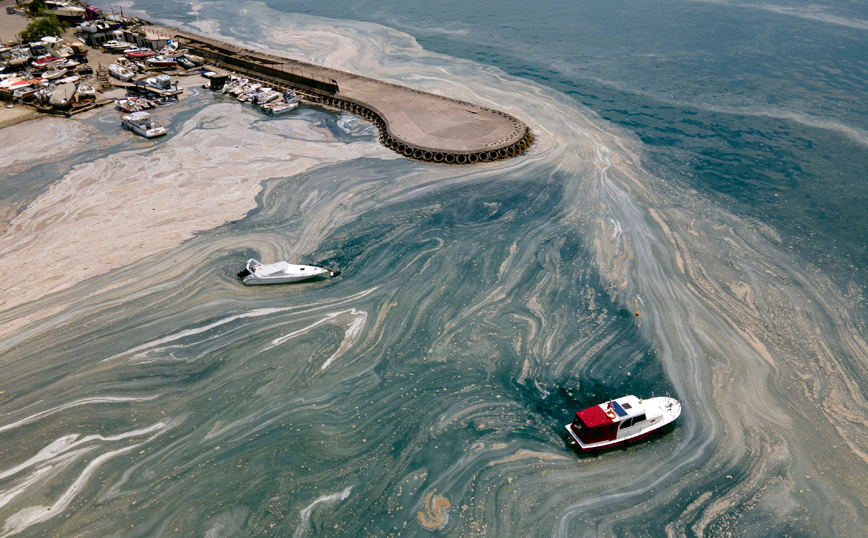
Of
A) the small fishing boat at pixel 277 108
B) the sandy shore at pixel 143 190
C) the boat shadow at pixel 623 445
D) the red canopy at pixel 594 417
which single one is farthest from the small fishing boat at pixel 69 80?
the boat shadow at pixel 623 445

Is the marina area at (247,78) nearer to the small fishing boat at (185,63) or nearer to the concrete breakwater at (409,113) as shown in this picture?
the concrete breakwater at (409,113)

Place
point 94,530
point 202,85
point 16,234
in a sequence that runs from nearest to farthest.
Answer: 1. point 94,530
2. point 16,234
3. point 202,85

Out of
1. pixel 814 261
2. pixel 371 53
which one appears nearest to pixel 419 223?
pixel 814 261

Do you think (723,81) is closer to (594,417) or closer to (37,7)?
(594,417)

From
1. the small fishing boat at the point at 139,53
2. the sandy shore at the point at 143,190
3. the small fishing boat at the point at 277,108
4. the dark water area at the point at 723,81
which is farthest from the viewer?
the small fishing boat at the point at 139,53

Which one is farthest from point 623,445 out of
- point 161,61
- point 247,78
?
point 161,61

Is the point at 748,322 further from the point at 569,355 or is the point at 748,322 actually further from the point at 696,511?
the point at 696,511
